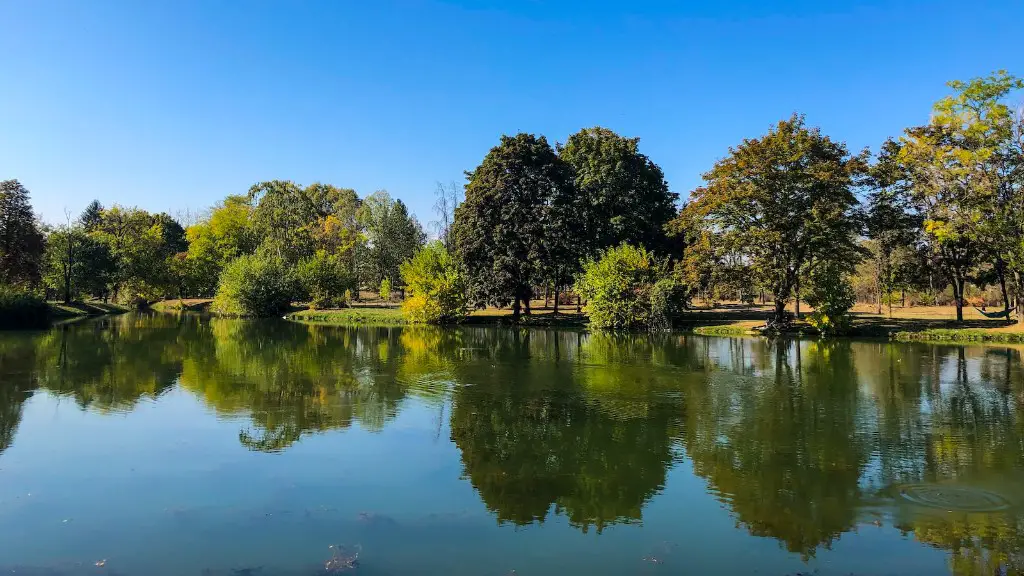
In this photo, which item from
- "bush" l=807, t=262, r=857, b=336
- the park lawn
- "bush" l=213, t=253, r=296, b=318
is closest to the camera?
"bush" l=807, t=262, r=857, b=336

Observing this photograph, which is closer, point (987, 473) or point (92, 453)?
point (987, 473)

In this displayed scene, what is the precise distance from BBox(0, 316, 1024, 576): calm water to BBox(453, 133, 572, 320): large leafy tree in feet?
81.2

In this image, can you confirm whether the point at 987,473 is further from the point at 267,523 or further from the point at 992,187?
the point at 992,187

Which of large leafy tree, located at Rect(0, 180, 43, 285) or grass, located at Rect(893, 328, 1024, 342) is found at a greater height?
large leafy tree, located at Rect(0, 180, 43, 285)

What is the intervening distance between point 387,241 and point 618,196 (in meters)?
31.7

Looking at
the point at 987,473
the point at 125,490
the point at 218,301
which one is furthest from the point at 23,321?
the point at 987,473

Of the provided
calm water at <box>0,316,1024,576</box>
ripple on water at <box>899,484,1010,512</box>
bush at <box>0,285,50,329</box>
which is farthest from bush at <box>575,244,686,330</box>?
bush at <box>0,285,50,329</box>

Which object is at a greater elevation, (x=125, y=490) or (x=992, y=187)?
(x=992, y=187)

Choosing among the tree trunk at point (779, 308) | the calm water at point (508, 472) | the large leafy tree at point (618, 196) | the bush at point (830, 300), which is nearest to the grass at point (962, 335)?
the bush at point (830, 300)

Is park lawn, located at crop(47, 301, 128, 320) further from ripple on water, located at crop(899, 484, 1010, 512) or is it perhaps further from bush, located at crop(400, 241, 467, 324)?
ripple on water, located at crop(899, 484, 1010, 512)

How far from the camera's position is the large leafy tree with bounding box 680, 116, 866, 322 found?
3538cm

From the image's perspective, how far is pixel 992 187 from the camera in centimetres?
3331

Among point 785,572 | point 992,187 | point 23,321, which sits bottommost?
point 785,572

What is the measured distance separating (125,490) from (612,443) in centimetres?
801
